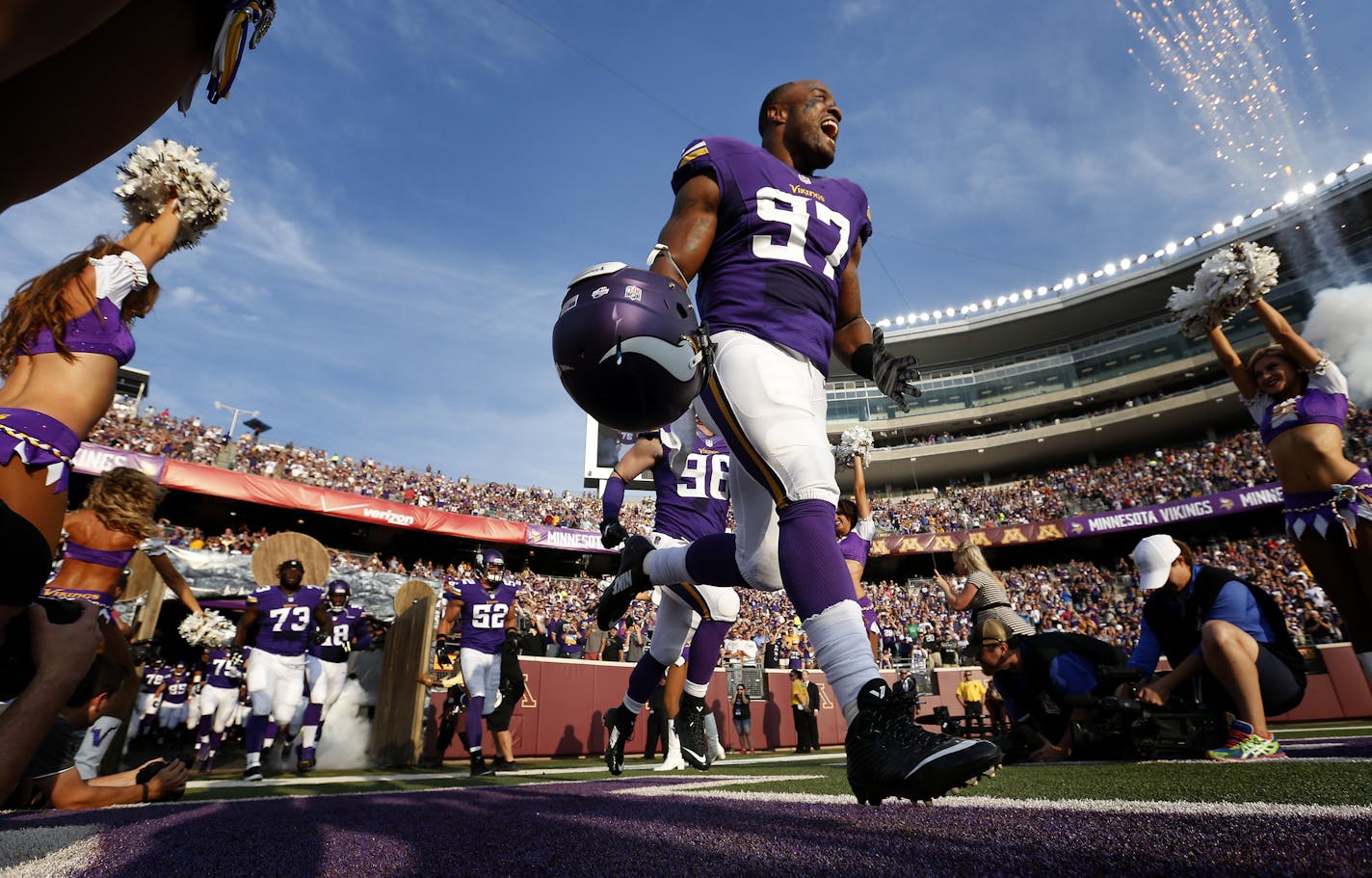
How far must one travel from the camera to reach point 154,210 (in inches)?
98.3

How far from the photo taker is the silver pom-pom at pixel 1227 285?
4207mm

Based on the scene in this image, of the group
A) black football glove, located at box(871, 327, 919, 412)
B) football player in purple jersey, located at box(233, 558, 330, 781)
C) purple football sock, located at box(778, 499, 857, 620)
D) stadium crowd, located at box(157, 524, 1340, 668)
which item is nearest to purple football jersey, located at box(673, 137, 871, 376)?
black football glove, located at box(871, 327, 919, 412)

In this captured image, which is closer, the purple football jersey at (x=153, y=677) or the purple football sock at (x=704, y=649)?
the purple football sock at (x=704, y=649)

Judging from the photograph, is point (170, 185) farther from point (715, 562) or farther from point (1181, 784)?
point (1181, 784)

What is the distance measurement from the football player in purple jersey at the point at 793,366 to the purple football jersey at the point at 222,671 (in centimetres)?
856

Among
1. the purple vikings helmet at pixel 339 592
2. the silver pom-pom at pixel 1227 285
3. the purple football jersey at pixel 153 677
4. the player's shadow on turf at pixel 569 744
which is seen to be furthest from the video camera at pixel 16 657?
the purple football jersey at pixel 153 677

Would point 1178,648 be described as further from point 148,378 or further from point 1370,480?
point 148,378

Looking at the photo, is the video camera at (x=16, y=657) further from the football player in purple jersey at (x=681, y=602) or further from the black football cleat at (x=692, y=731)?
the black football cleat at (x=692, y=731)

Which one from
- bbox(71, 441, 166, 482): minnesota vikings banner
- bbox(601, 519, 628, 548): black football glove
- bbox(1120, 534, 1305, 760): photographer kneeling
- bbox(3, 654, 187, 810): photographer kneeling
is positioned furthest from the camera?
bbox(71, 441, 166, 482): minnesota vikings banner

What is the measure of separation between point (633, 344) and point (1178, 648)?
440 cm

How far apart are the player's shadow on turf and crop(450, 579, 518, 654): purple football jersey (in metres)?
3.68

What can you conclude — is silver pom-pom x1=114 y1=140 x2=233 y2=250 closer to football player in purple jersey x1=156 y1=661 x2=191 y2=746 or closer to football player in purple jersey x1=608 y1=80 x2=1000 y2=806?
football player in purple jersey x1=608 y1=80 x2=1000 y2=806

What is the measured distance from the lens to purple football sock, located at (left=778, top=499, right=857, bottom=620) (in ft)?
6.71

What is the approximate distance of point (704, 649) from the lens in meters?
4.80
